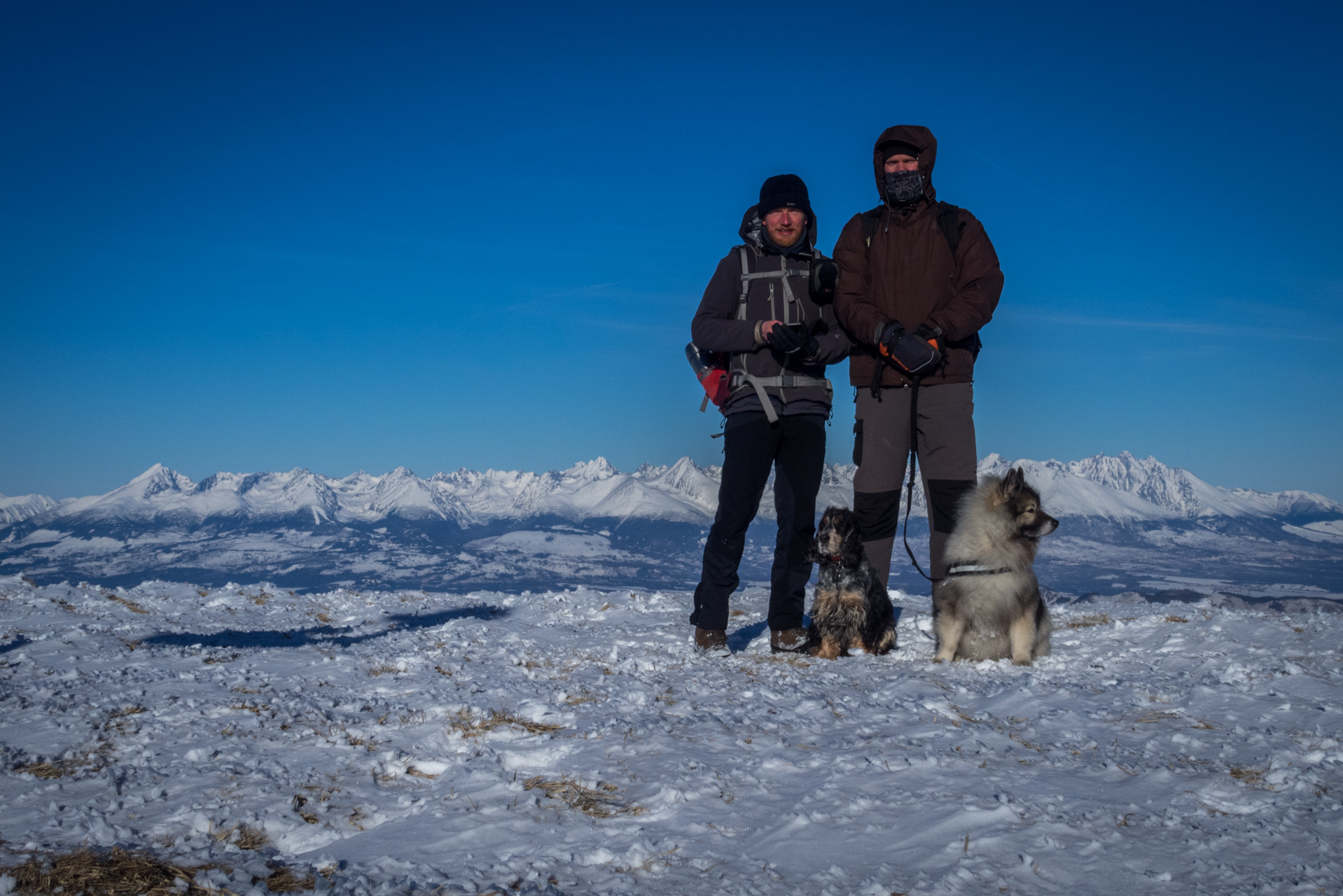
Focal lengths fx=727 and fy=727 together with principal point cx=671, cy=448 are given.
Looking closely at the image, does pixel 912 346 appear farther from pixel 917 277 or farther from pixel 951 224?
pixel 951 224

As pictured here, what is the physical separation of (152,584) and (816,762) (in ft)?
36.9

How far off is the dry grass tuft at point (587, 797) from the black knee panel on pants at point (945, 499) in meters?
3.88

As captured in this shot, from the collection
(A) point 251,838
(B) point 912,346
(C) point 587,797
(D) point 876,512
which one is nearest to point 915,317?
(B) point 912,346

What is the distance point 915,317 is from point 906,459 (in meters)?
1.14

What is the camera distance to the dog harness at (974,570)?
17.7 ft

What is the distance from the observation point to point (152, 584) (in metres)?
10.7

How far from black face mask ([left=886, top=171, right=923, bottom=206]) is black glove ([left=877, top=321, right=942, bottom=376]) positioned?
1096mm

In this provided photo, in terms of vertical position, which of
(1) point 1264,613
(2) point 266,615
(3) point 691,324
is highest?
(3) point 691,324

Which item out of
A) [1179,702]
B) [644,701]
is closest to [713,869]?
[644,701]

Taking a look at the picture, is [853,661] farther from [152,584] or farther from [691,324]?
[152,584]

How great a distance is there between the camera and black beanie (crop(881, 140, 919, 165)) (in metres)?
5.67

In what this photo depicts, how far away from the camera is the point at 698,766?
2.97 meters

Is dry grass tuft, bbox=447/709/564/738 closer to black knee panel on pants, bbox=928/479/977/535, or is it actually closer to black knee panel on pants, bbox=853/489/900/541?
black knee panel on pants, bbox=853/489/900/541

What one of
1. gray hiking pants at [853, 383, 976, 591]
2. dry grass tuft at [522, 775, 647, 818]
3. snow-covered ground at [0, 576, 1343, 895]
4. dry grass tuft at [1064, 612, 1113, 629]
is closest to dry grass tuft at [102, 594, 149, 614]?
snow-covered ground at [0, 576, 1343, 895]
